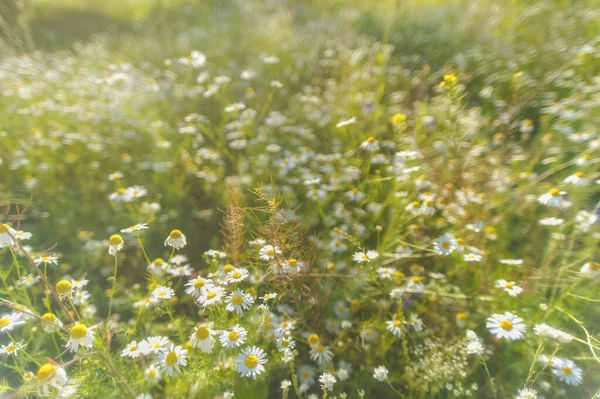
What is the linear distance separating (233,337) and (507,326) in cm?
92

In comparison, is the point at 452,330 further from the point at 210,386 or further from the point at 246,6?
the point at 246,6

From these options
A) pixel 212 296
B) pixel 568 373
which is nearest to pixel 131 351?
pixel 212 296

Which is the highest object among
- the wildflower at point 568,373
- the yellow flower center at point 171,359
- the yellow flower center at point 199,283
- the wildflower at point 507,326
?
the yellow flower center at point 199,283

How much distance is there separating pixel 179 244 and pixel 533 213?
1911mm

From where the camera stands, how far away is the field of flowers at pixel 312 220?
3.86ft

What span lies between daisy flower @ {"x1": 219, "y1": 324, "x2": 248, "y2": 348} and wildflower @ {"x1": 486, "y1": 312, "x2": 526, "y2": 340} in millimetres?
836

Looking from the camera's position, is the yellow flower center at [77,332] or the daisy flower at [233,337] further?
the daisy flower at [233,337]

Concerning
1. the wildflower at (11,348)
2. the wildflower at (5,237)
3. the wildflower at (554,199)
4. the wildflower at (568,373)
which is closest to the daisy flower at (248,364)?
the wildflower at (11,348)

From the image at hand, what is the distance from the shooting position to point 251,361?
1045mm

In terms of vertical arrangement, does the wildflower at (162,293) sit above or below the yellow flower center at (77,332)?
below

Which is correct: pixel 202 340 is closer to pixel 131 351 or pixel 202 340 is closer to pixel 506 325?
pixel 131 351

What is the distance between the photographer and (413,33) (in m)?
4.21

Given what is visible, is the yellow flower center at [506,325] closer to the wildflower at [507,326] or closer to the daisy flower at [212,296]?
the wildflower at [507,326]

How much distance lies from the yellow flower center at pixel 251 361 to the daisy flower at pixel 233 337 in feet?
0.20
